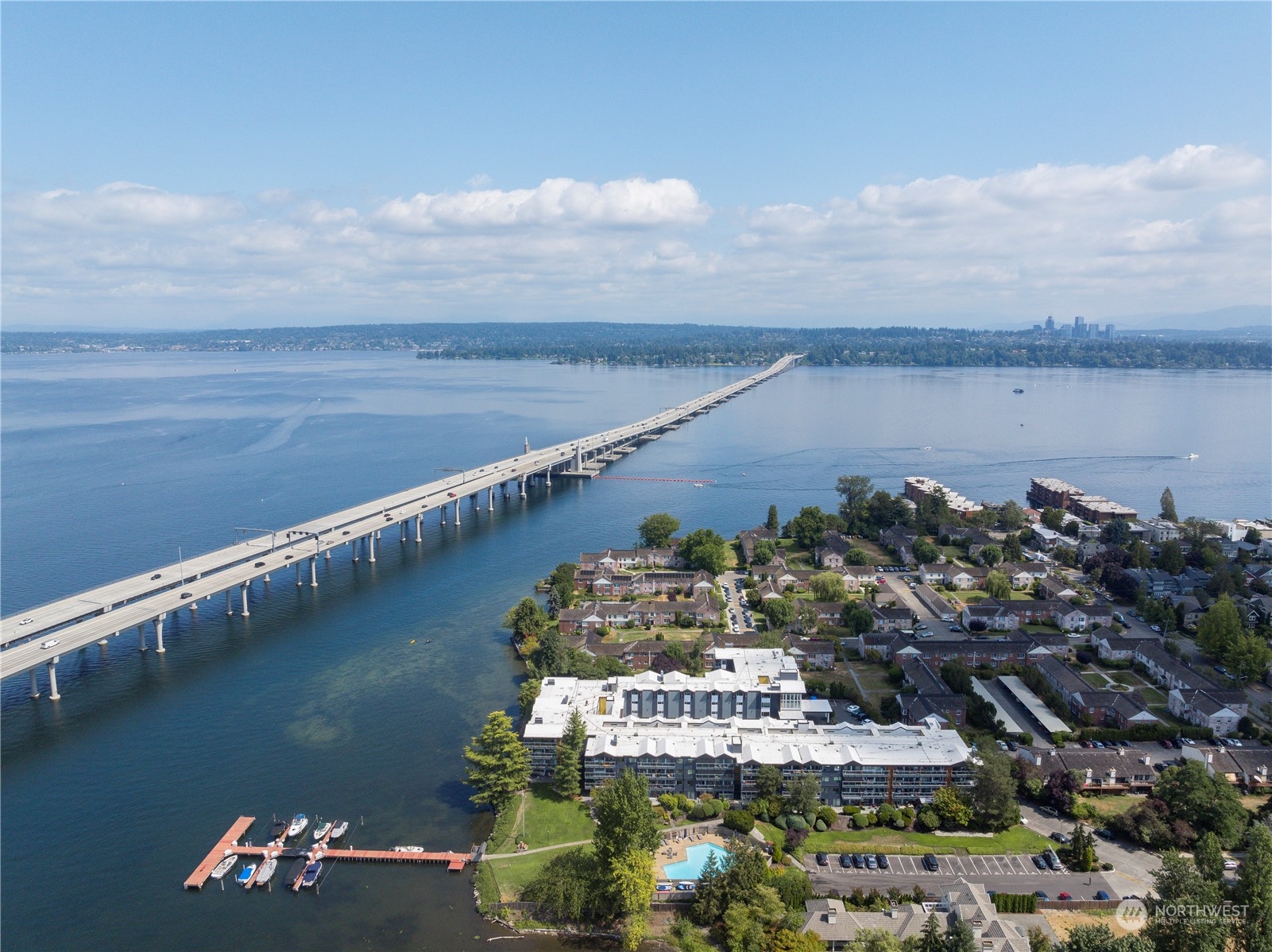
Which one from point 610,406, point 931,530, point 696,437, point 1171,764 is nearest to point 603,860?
point 1171,764

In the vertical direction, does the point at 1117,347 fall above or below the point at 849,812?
above

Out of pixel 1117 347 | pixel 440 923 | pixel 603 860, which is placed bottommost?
pixel 440 923

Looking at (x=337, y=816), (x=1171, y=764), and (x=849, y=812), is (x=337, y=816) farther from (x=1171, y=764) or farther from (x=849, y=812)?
(x=1171, y=764)

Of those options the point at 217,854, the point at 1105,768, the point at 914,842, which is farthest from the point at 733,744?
the point at 217,854

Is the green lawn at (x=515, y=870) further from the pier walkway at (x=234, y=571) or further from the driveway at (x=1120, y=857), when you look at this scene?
the pier walkway at (x=234, y=571)

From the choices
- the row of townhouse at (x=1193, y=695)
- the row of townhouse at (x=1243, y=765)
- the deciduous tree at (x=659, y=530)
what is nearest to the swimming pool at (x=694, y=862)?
the row of townhouse at (x=1243, y=765)

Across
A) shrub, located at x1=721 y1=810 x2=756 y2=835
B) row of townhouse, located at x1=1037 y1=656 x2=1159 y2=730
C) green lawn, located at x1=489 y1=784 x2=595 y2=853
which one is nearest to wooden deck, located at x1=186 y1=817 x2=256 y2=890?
green lawn, located at x1=489 y1=784 x2=595 y2=853

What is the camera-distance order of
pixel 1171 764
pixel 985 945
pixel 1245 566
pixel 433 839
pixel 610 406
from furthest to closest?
pixel 610 406 → pixel 1245 566 → pixel 1171 764 → pixel 433 839 → pixel 985 945
